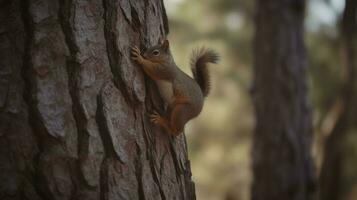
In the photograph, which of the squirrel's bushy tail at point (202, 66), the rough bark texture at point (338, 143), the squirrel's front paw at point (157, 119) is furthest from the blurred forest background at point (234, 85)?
the squirrel's front paw at point (157, 119)

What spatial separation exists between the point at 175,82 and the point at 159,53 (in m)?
0.23

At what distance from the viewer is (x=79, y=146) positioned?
1.90m

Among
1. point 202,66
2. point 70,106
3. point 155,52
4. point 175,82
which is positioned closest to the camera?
point 70,106

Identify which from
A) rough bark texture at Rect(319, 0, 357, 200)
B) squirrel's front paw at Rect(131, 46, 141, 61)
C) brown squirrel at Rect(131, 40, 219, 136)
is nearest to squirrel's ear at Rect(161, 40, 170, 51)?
brown squirrel at Rect(131, 40, 219, 136)

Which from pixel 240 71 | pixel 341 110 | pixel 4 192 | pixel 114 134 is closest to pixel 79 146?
pixel 114 134

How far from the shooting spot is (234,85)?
34.8 feet

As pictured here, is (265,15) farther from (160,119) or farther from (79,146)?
(79,146)

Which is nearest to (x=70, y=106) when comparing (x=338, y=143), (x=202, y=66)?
(x=202, y=66)

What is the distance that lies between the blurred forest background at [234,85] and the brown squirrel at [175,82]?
5933mm

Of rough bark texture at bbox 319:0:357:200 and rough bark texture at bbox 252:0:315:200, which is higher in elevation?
rough bark texture at bbox 319:0:357:200

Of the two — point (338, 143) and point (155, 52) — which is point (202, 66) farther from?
point (338, 143)

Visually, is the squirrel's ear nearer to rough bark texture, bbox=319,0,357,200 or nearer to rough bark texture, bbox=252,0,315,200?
rough bark texture, bbox=252,0,315,200

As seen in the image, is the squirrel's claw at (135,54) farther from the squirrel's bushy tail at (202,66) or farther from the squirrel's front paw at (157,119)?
the squirrel's bushy tail at (202,66)

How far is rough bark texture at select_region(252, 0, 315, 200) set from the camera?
5.02m
